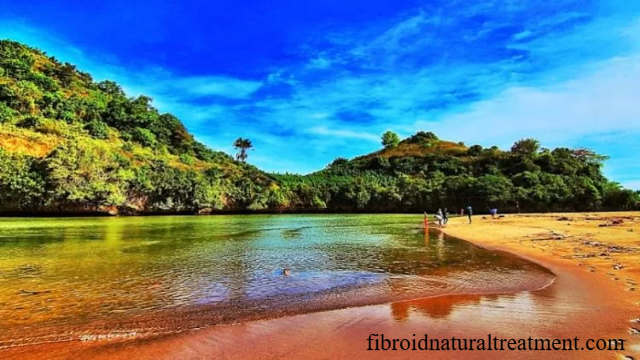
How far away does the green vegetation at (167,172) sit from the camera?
59062 mm

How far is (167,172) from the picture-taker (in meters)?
71.9

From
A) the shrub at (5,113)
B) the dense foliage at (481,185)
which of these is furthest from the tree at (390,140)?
the shrub at (5,113)

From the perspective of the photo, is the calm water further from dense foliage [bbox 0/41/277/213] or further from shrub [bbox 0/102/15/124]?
shrub [bbox 0/102/15/124]

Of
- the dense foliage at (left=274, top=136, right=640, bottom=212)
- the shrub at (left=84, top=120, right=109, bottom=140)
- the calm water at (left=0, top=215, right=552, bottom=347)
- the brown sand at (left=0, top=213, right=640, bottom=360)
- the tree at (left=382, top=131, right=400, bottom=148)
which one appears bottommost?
the calm water at (left=0, top=215, right=552, bottom=347)

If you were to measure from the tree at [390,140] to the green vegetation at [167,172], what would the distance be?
31966 millimetres

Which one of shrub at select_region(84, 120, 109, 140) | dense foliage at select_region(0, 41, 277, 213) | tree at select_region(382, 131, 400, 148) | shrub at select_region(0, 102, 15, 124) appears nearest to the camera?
dense foliage at select_region(0, 41, 277, 213)

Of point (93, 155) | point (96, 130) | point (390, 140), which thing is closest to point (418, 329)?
point (93, 155)

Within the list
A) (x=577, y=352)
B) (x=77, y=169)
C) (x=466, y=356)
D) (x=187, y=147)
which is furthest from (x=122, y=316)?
(x=187, y=147)

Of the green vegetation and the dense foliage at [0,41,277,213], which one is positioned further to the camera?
the green vegetation

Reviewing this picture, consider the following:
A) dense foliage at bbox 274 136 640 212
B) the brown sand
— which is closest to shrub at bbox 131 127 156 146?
dense foliage at bbox 274 136 640 212

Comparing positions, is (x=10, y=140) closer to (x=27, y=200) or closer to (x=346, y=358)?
(x=27, y=200)

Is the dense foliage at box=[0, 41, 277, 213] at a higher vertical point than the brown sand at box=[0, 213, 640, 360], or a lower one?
higher

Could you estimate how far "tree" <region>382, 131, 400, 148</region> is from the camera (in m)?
148

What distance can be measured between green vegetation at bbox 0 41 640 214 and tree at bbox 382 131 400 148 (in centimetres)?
3197
